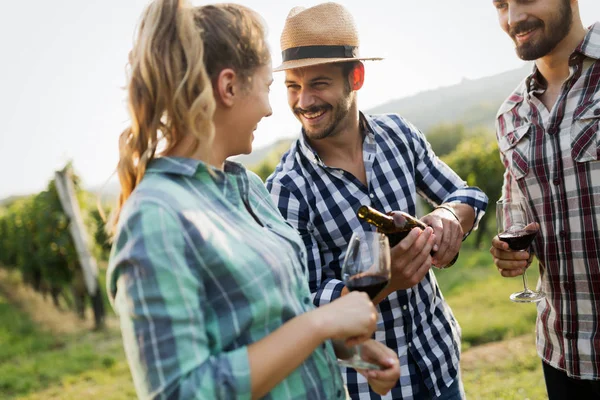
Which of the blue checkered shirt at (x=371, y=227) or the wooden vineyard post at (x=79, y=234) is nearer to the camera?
the blue checkered shirt at (x=371, y=227)

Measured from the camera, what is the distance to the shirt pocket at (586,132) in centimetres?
258

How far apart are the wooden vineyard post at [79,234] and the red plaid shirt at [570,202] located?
9414 millimetres

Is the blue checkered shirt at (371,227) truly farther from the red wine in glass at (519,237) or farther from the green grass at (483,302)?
the green grass at (483,302)

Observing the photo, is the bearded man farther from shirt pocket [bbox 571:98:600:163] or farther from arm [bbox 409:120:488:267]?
arm [bbox 409:120:488:267]

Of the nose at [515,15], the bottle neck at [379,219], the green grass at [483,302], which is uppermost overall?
the nose at [515,15]

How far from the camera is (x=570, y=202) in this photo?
8.75 feet

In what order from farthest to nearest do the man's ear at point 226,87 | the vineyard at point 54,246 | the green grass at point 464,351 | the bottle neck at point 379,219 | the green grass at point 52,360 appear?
the vineyard at point 54,246, the green grass at point 52,360, the green grass at point 464,351, the bottle neck at point 379,219, the man's ear at point 226,87

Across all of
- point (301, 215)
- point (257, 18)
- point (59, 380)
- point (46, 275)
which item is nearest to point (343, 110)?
point (301, 215)

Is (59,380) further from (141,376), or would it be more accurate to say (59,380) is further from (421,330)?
(141,376)

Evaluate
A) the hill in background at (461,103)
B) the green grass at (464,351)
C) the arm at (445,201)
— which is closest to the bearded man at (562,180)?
the arm at (445,201)

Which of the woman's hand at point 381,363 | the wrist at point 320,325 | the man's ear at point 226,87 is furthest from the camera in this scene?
the woman's hand at point 381,363

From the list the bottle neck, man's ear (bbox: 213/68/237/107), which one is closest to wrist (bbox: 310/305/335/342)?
man's ear (bbox: 213/68/237/107)

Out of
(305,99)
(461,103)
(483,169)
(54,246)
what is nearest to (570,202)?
(305,99)

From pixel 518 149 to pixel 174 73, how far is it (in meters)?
2.01
